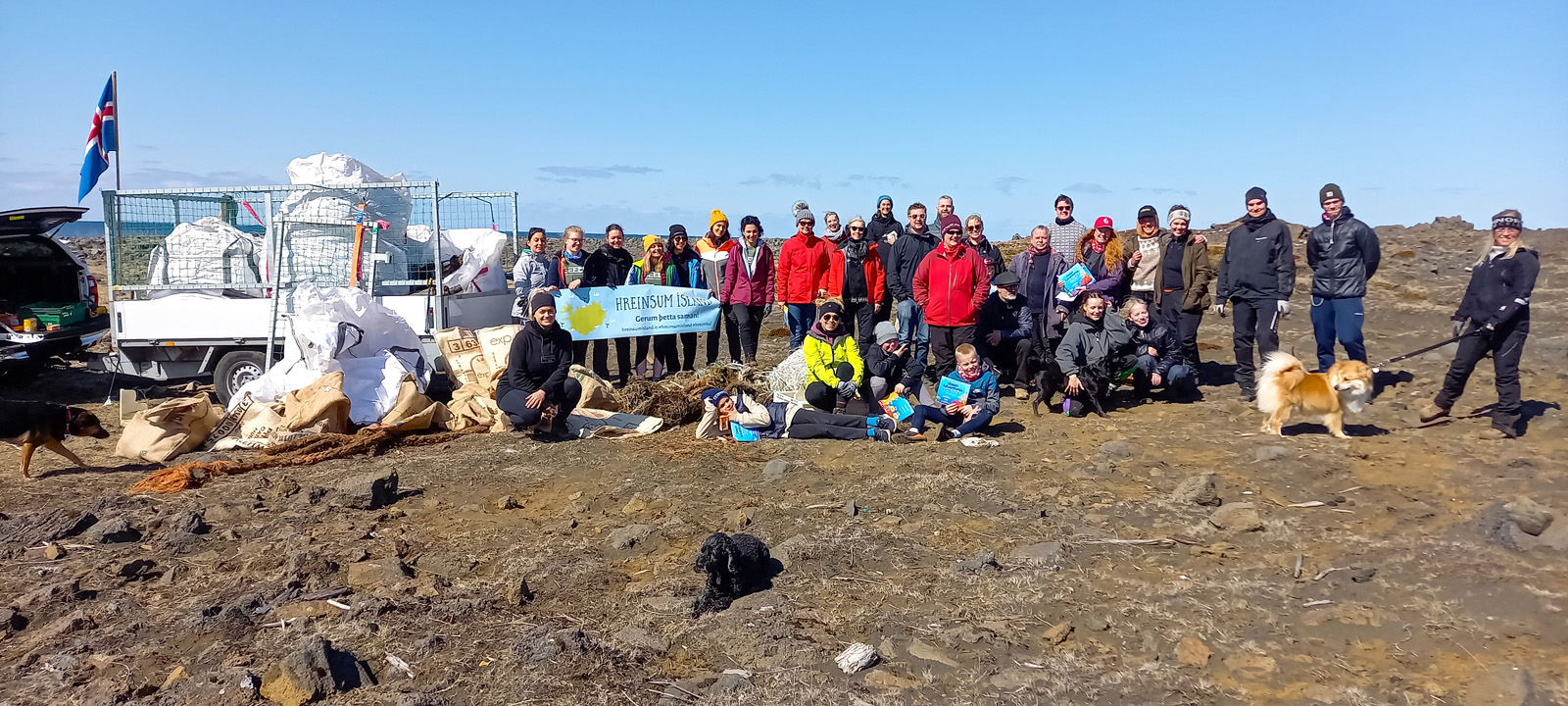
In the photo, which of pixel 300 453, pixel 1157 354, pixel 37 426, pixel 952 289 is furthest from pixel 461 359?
pixel 1157 354

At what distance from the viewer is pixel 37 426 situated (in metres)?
6.94

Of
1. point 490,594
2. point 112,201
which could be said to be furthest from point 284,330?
point 490,594

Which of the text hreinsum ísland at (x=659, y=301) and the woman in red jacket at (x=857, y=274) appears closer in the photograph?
the woman in red jacket at (x=857, y=274)

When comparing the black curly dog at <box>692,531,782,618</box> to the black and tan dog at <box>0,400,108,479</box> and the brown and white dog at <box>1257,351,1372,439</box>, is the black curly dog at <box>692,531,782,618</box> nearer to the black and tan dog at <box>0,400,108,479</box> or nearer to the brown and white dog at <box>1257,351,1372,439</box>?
the brown and white dog at <box>1257,351,1372,439</box>

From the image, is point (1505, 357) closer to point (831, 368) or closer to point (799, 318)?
point (831, 368)

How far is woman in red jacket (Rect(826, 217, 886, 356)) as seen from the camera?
9.34 metres

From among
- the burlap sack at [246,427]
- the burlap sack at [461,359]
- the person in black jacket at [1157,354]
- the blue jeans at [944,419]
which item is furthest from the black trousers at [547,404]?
the person in black jacket at [1157,354]

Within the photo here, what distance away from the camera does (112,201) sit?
905 cm

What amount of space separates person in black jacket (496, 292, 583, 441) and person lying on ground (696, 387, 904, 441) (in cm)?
119

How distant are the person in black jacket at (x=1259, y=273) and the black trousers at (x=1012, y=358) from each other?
5.85 ft

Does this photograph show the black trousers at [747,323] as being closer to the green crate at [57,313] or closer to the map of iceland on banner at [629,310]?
the map of iceland on banner at [629,310]

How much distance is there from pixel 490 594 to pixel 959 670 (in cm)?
230

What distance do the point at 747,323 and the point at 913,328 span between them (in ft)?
5.66

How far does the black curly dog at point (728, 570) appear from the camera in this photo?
433 centimetres
